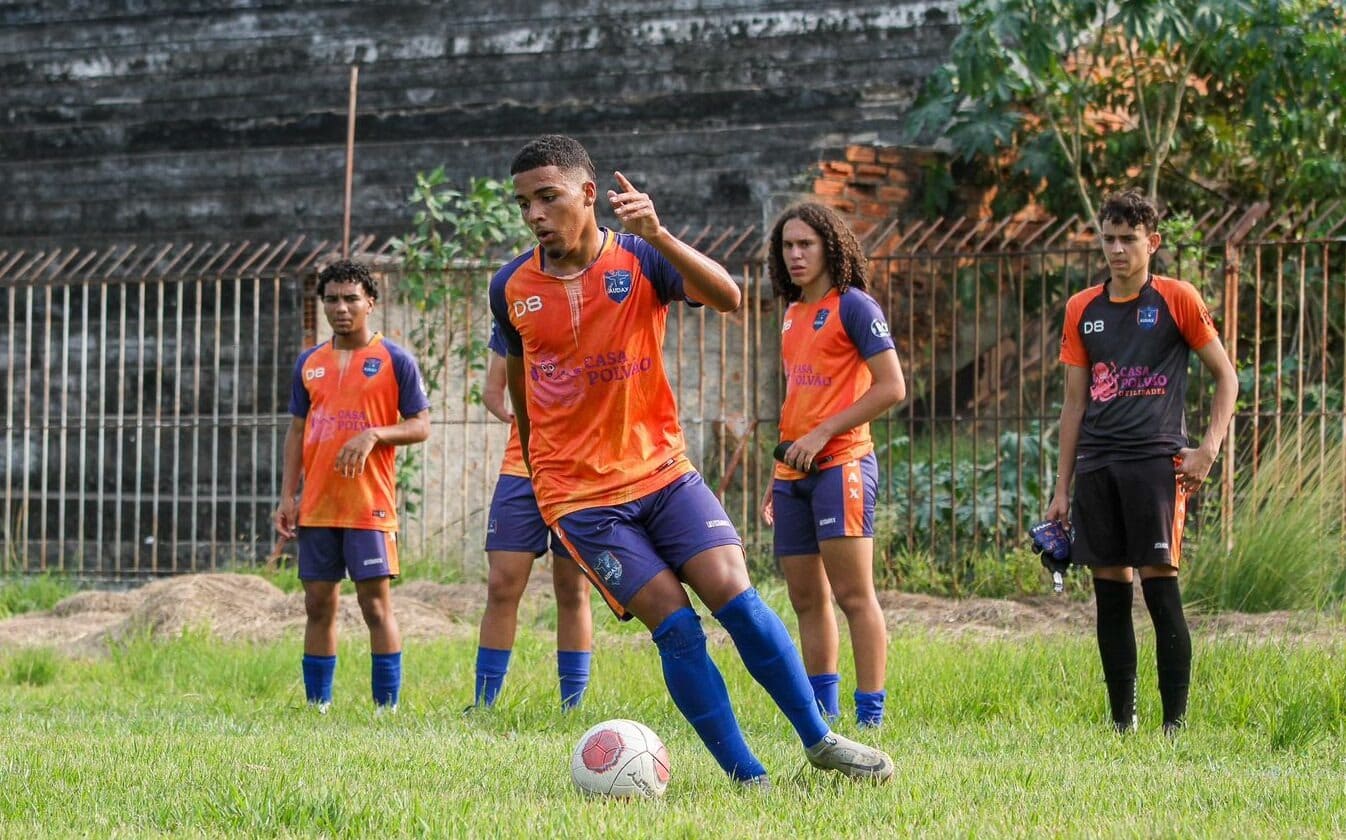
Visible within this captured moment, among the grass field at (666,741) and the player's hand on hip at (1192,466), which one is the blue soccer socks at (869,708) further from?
the player's hand on hip at (1192,466)

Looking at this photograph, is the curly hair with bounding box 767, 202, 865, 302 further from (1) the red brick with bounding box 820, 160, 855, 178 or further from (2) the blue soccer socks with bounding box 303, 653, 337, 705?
(1) the red brick with bounding box 820, 160, 855, 178

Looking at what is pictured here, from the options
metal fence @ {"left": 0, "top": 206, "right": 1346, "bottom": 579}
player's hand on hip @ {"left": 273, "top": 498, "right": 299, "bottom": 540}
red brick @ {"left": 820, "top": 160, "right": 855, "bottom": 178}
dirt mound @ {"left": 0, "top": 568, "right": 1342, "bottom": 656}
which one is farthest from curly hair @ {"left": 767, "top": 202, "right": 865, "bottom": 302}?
red brick @ {"left": 820, "top": 160, "right": 855, "bottom": 178}

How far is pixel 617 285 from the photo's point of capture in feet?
17.2

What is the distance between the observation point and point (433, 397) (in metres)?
13.5

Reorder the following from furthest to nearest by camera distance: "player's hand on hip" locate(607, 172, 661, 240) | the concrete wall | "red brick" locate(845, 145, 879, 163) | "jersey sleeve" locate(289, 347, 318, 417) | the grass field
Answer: the concrete wall, "red brick" locate(845, 145, 879, 163), "jersey sleeve" locate(289, 347, 318, 417), "player's hand on hip" locate(607, 172, 661, 240), the grass field

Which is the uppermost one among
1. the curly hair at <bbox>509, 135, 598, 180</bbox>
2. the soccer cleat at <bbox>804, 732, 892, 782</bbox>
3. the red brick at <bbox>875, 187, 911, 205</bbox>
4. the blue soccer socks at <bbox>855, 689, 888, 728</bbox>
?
the red brick at <bbox>875, 187, 911, 205</bbox>

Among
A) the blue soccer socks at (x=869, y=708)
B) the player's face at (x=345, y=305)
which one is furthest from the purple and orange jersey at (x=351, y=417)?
the blue soccer socks at (x=869, y=708)

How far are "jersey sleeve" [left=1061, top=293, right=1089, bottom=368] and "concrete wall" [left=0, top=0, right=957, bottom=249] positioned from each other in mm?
7596

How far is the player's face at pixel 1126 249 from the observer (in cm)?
656

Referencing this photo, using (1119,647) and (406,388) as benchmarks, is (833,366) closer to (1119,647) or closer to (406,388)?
(1119,647)

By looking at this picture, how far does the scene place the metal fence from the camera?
1166 centimetres

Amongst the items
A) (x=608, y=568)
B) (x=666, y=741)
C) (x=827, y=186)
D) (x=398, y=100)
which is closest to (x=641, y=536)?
(x=608, y=568)

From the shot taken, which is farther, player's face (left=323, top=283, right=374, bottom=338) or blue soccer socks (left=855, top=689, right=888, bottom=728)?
player's face (left=323, top=283, right=374, bottom=338)

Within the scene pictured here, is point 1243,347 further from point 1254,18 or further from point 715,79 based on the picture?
point 715,79
